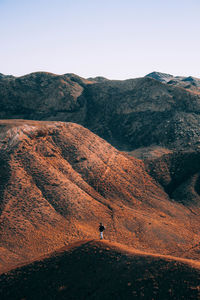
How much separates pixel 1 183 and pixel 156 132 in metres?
29.5

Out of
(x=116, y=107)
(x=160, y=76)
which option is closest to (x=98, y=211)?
(x=116, y=107)

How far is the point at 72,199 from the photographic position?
2558 cm

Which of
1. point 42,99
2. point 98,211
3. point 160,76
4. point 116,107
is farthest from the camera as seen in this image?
point 160,76

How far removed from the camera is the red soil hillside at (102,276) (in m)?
12.7

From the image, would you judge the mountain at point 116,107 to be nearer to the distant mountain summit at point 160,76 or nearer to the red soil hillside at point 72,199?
the red soil hillside at point 72,199

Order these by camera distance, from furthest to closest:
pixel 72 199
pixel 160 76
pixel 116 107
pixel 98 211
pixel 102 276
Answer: pixel 160 76 < pixel 116 107 < pixel 98 211 < pixel 72 199 < pixel 102 276

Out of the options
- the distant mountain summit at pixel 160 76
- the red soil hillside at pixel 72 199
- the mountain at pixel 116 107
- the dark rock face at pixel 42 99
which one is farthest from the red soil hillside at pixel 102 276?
the distant mountain summit at pixel 160 76

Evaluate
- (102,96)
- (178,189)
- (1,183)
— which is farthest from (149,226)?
(102,96)

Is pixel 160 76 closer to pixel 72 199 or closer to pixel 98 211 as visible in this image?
pixel 98 211

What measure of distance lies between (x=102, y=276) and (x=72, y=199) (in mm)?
11842

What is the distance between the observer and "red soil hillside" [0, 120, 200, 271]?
21.8m

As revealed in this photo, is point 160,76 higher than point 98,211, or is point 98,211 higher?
point 160,76

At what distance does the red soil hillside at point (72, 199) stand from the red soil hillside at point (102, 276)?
3804mm

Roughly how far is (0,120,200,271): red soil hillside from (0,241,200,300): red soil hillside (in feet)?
12.5
